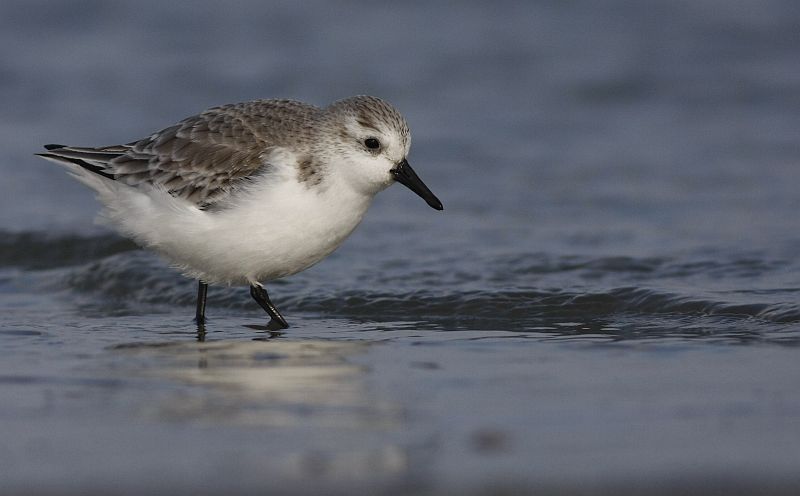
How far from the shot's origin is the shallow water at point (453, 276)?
493 cm

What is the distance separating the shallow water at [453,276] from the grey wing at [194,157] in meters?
0.97

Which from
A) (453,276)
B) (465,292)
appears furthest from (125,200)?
(453,276)

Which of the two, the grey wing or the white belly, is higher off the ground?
the grey wing

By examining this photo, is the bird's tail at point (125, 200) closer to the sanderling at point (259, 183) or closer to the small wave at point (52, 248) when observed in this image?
the sanderling at point (259, 183)

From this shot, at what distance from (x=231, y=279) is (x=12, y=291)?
269 cm

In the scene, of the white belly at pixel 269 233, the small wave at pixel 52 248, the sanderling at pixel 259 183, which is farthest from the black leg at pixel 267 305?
the small wave at pixel 52 248

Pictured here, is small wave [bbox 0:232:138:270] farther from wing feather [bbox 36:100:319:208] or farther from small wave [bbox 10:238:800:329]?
wing feather [bbox 36:100:319:208]

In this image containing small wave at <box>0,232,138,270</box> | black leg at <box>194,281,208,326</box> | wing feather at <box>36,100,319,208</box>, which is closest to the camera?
wing feather at <box>36,100,319,208</box>

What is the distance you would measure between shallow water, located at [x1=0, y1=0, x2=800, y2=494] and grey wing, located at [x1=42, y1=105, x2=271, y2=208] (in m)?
0.97

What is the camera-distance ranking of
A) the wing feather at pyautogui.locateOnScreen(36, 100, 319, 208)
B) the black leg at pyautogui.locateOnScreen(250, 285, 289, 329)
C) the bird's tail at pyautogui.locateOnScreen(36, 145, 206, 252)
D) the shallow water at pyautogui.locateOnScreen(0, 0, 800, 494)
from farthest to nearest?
the black leg at pyautogui.locateOnScreen(250, 285, 289, 329) < the bird's tail at pyautogui.locateOnScreen(36, 145, 206, 252) < the wing feather at pyautogui.locateOnScreen(36, 100, 319, 208) < the shallow water at pyautogui.locateOnScreen(0, 0, 800, 494)

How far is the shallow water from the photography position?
16.2ft

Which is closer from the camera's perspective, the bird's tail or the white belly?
the white belly

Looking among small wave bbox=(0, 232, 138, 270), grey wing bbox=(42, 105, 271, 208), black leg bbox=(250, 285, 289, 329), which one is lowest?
black leg bbox=(250, 285, 289, 329)

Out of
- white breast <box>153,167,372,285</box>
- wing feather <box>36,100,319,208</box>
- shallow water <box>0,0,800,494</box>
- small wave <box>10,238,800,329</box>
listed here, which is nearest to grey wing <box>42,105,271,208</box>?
wing feather <box>36,100,319,208</box>
